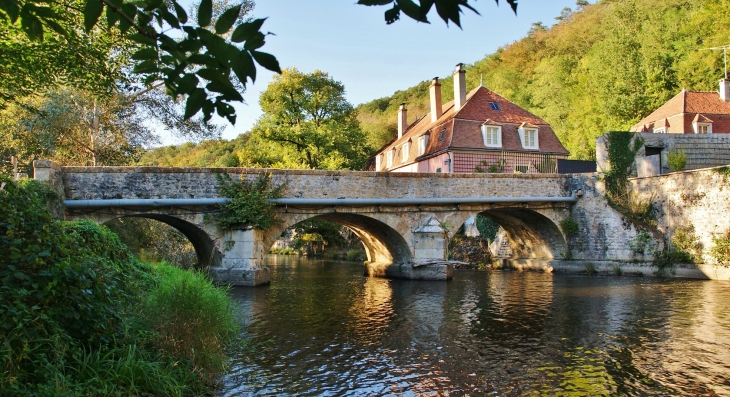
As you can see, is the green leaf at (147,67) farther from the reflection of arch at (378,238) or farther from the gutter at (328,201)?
the reflection of arch at (378,238)

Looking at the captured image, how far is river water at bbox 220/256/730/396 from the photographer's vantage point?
6.07 meters

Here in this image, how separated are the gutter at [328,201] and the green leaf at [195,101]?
40.7 feet

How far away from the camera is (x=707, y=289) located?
46.1 ft

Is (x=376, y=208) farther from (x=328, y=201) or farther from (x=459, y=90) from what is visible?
(x=459, y=90)

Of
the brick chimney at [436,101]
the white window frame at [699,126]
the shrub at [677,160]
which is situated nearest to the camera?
the shrub at [677,160]

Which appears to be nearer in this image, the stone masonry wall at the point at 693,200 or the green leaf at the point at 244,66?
the green leaf at the point at 244,66

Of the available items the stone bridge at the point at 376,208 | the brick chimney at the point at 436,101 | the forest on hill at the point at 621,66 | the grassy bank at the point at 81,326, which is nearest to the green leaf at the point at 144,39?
the grassy bank at the point at 81,326

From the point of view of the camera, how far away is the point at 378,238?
19234 mm

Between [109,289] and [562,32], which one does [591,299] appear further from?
[562,32]

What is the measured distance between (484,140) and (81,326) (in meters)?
23.5

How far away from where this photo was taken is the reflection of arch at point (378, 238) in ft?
55.7

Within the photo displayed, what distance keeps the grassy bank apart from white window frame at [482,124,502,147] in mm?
21757

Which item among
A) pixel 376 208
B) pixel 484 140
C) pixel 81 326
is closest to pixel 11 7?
pixel 81 326

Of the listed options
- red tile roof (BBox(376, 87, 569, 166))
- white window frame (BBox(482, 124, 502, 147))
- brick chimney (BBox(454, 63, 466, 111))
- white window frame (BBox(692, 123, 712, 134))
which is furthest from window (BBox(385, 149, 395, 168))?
white window frame (BBox(692, 123, 712, 134))
